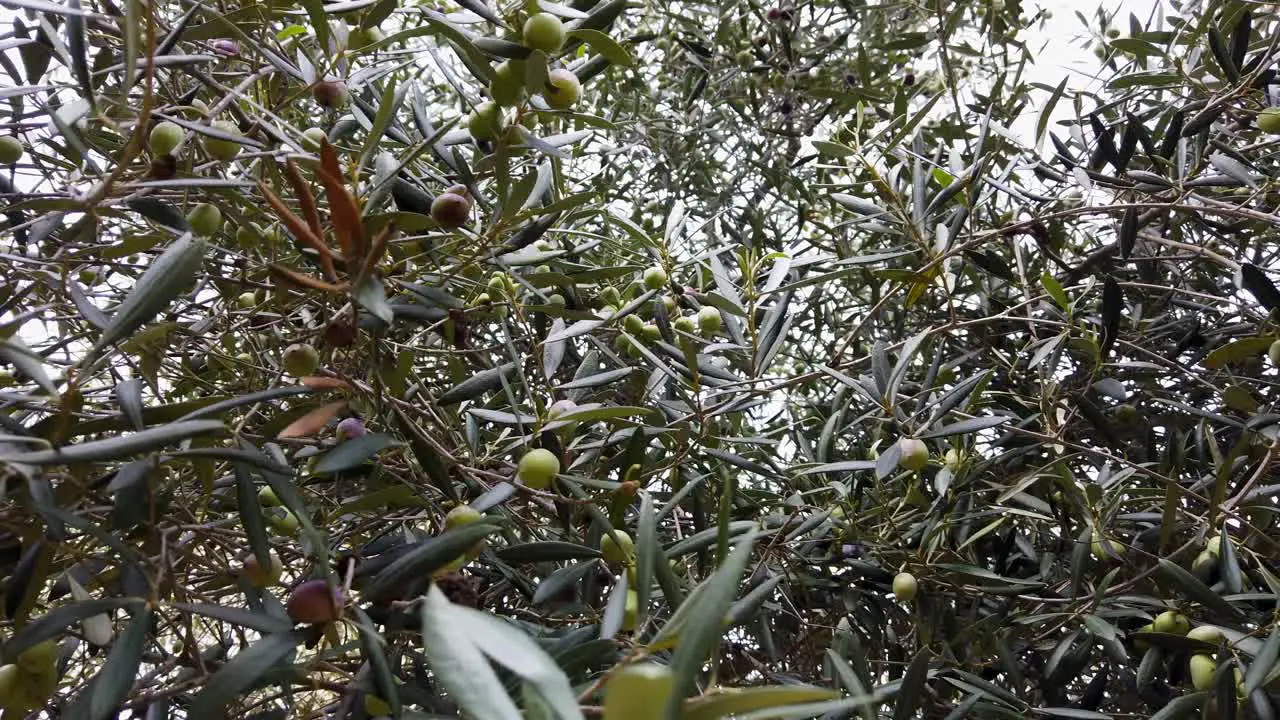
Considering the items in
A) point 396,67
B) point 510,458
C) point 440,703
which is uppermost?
point 396,67

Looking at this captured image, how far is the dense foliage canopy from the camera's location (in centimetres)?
75

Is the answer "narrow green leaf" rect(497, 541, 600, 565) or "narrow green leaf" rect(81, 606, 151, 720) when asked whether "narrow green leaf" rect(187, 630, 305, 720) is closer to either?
"narrow green leaf" rect(81, 606, 151, 720)

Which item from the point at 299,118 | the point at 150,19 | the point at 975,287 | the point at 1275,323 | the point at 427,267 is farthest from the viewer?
the point at 975,287

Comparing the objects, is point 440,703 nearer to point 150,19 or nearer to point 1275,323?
point 150,19

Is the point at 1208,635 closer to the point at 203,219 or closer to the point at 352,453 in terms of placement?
the point at 352,453

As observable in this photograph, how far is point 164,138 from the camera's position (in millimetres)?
951

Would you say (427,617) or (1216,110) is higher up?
(1216,110)

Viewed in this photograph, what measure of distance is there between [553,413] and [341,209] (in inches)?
14.5

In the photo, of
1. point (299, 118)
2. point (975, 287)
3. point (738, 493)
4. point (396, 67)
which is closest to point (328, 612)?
point (396, 67)

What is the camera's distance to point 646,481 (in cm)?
135

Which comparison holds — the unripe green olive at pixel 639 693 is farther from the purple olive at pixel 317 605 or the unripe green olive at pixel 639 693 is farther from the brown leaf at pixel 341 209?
the brown leaf at pixel 341 209

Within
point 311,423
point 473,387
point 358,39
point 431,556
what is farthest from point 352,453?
point 358,39

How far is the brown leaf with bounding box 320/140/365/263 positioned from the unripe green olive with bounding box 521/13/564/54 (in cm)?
24

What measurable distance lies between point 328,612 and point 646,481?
678mm
